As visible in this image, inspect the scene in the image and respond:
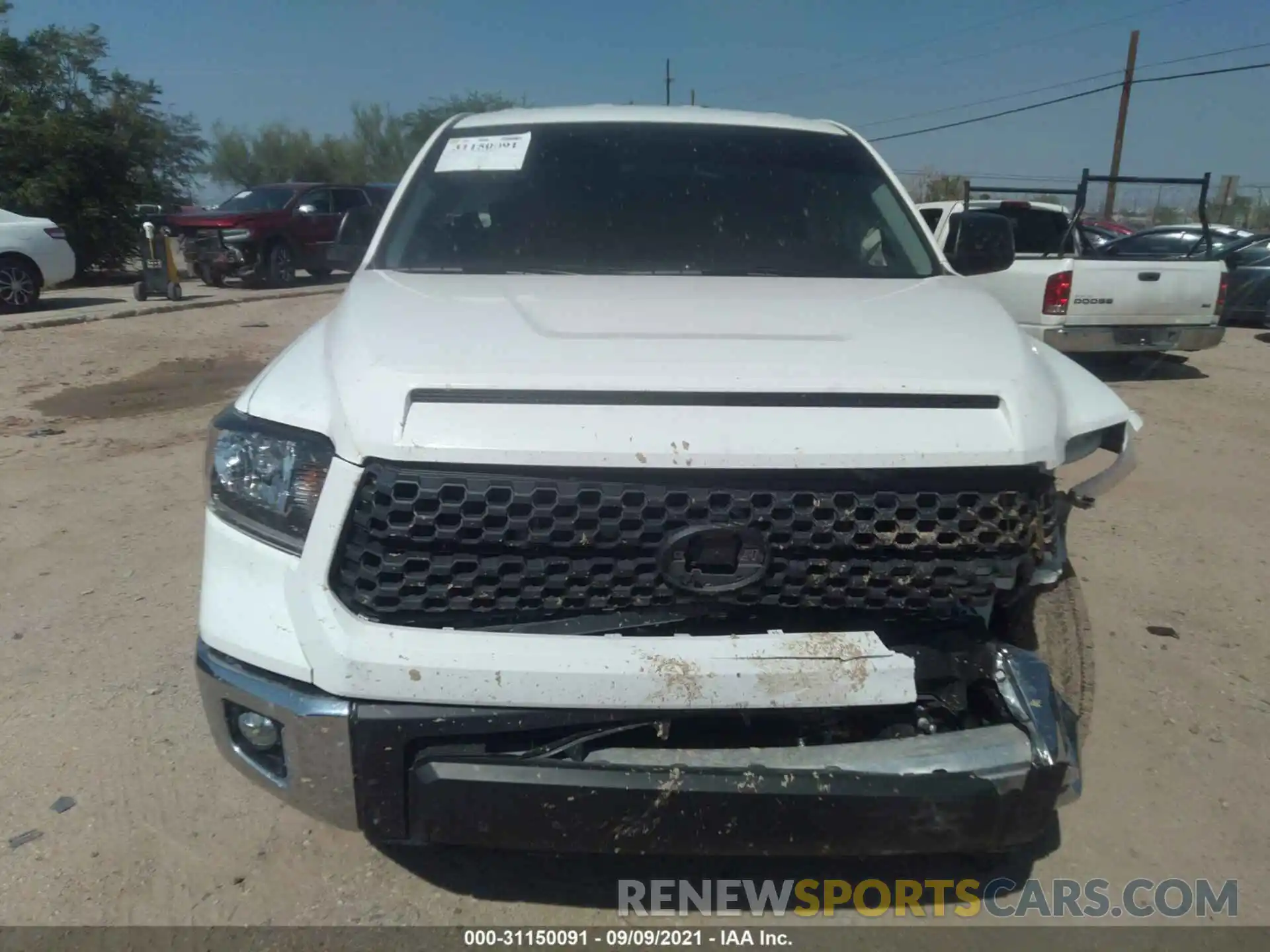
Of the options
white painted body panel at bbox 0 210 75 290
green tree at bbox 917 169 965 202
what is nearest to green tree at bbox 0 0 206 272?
white painted body panel at bbox 0 210 75 290

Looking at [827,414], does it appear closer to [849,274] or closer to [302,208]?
[849,274]

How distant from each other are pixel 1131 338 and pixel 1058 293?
88 cm

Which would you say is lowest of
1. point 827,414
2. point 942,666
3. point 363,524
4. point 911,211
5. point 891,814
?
point 891,814

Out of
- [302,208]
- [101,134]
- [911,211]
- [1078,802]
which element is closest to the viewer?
[1078,802]

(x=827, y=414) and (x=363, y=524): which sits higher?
(x=827, y=414)

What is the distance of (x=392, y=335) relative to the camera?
2.25m

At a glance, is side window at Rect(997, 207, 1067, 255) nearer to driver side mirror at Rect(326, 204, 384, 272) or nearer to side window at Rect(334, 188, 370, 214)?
driver side mirror at Rect(326, 204, 384, 272)

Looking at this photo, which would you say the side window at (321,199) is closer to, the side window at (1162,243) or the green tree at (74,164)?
the green tree at (74,164)

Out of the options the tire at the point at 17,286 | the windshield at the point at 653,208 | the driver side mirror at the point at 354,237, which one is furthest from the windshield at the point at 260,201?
the windshield at the point at 653,208

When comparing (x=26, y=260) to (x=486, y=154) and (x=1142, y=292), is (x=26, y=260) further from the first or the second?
(x=1142, y=292)

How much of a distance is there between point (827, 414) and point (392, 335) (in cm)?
99

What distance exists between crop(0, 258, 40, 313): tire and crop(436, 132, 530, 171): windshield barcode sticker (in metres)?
12.1

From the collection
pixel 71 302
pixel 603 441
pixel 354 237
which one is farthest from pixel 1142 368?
pixel 71 302
